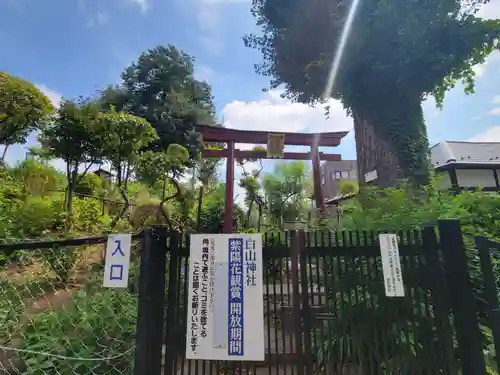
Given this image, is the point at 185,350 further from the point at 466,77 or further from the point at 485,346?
the point at 466,77

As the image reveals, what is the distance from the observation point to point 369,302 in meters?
1.94

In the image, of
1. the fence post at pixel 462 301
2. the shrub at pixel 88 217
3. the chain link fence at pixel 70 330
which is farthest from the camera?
the shrub at pixel 88 217

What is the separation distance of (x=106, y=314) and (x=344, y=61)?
515 cm

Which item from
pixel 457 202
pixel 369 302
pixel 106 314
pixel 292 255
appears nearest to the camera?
pixel 292 255

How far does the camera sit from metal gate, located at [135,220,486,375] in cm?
168

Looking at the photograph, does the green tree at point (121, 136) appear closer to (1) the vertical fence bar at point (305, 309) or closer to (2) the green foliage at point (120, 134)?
(2) the green foliage at point (120, 134)

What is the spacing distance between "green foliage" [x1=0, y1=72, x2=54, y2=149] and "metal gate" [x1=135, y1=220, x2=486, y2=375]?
309 inches

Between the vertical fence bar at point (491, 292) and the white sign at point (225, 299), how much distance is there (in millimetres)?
1341

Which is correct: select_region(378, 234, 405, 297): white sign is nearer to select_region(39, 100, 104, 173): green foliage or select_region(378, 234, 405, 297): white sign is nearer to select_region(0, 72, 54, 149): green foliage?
select_region(39, 100, 104, 173): green foliage

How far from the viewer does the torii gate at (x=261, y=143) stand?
7.32 meters

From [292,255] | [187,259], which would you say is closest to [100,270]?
[187,259]

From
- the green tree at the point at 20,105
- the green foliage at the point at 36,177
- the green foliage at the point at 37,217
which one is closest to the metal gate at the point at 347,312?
the green foliage at the point at 37,217

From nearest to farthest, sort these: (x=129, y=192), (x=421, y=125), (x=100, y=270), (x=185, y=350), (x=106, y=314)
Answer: (x=185, y=350)
(x=106, y=314)
(x=100, y=270)
(x=421, y=125)
(x=129, y=192)

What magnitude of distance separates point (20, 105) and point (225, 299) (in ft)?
29.7
